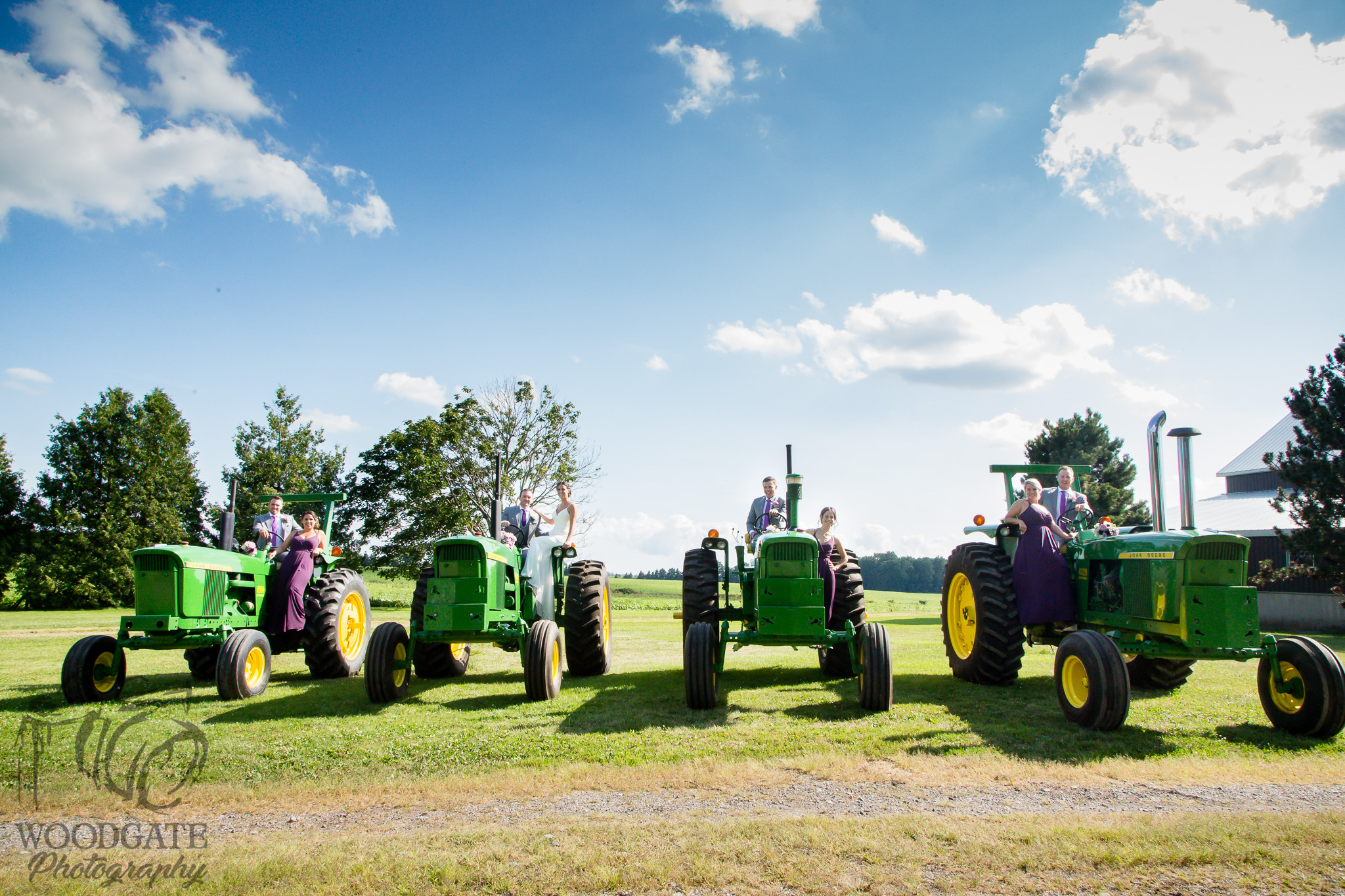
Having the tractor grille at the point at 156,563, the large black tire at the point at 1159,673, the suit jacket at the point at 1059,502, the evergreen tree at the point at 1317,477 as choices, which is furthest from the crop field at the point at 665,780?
the evergreen tree at the point at 1317,477

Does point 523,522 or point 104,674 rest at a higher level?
point 523,522

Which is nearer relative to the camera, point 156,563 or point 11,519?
point 156,563

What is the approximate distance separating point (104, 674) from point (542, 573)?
177 inches

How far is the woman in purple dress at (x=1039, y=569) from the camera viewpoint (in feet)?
24.6

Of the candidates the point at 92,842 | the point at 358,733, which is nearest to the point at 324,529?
the point at 358,733

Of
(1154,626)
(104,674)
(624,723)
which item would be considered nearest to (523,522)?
(624,723)

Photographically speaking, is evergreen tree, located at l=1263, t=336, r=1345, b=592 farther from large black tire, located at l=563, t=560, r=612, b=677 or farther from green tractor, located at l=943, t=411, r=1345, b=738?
large black tire, located at l=563, t=560, r=612, b=677

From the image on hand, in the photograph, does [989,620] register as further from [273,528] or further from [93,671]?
[93,671]

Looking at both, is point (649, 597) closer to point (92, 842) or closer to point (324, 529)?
point (324, 529)

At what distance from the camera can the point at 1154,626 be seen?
6383mm

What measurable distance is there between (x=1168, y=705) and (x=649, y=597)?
38.6 m

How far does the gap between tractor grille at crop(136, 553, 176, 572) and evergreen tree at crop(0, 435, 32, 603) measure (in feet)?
118

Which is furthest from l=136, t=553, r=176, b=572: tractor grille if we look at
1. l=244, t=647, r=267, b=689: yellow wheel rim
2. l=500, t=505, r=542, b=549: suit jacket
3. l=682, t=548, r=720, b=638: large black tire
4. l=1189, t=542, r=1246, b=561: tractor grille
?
l=1189, t=542, r=1246, b=561: tractor grille

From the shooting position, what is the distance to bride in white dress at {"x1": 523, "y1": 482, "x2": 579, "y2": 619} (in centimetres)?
869
